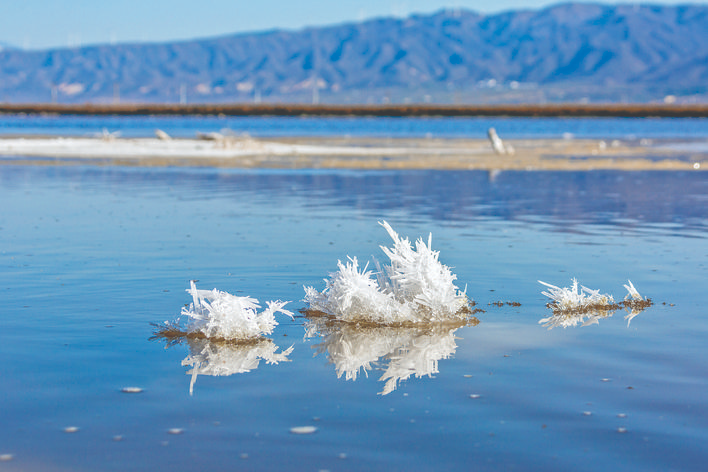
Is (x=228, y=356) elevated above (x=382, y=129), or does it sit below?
below

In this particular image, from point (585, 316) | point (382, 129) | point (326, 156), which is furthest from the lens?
point (382, 129)

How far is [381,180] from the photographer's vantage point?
29.0m

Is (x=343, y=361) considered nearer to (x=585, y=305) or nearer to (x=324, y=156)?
(x=585, y=305)

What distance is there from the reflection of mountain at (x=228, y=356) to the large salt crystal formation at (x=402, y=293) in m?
1.11

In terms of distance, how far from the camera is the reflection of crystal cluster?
7969mm

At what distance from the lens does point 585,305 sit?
10508mm

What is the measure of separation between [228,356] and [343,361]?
3.42ft

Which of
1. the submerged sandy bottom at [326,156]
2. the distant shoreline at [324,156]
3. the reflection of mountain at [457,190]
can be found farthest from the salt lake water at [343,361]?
the submerged sandy bottom at [326,156]

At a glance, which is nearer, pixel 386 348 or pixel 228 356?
pixel 228 356

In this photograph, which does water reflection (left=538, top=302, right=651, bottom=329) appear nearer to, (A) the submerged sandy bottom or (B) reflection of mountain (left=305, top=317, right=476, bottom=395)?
(B) reflection of mountain (left=305, top=317, right=476, bottom=395)

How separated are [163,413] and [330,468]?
1577 mm

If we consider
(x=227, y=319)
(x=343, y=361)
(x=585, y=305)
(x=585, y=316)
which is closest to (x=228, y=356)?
(x=227, y=319)

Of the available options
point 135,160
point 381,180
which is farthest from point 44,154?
point 381,180

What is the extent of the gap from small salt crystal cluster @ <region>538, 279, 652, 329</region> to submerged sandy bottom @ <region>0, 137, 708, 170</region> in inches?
955
